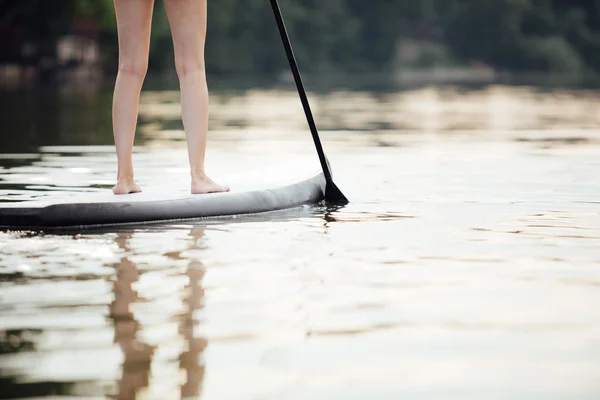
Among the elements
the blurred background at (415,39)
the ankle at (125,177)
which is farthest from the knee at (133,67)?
the blurred background at (415,39)

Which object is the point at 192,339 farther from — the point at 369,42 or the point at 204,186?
the point at 369,42

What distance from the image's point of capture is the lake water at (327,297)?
373 cm

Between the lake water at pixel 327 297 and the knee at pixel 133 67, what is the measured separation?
870 mm

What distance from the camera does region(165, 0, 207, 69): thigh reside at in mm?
7207

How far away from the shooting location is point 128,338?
13.8 ft

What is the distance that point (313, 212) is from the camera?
768 cm

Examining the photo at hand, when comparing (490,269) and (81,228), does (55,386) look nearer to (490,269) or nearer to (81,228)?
(490,269)

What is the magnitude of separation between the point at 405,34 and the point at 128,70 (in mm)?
125522

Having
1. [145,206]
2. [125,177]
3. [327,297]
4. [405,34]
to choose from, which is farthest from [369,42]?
[327,297]

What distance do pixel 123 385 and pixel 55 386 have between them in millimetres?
168

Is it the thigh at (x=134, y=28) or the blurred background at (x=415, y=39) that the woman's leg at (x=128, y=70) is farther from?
the blurred background at (x=415, y=39)

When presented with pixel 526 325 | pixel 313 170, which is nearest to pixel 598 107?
pixel 313 170

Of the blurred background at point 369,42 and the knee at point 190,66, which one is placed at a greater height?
the blurred background at point 369,42

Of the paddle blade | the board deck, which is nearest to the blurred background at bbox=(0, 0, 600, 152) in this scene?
the paddle blade
